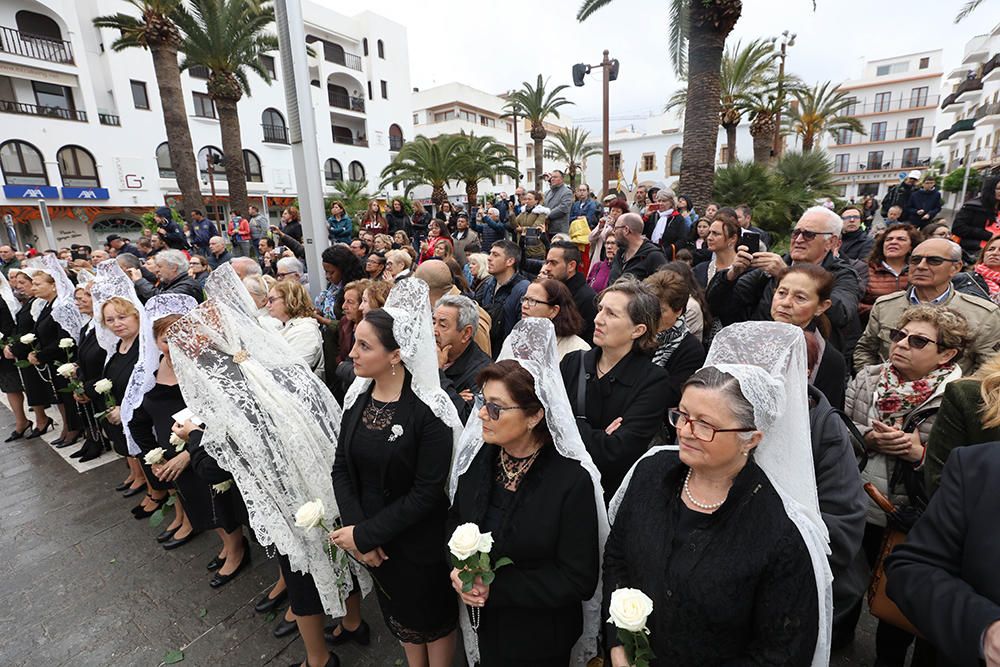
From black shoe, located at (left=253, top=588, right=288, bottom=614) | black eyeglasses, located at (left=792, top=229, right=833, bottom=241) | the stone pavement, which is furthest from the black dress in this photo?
black eyeglasses, located at (left=792, top=229, right=833, bottom=241)

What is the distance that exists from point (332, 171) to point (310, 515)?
37.9 meters

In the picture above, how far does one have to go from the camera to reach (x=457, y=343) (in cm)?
347

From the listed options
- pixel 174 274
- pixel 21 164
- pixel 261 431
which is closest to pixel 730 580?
pixel 261 431

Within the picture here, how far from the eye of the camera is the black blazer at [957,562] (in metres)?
1.38

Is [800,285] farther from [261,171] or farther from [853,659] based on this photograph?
[261,171]

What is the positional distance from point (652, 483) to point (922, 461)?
156 centimetres

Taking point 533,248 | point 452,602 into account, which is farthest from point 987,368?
point 533,248

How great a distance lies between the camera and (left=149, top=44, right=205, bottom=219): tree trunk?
52.1 feet

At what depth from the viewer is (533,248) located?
8211 millimetres

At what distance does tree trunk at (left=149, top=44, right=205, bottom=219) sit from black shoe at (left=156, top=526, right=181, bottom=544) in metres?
14.3

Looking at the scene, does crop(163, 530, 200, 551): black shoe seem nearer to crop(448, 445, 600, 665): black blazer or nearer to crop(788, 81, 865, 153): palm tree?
crop(448, 445, 600, 665): black blazer

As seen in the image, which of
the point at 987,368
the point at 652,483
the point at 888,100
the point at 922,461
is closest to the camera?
the point at 652,483

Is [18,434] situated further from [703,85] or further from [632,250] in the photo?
[703,85]

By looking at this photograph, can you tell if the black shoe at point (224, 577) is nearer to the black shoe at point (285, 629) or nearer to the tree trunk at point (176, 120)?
the black shoe at point (285, 629)
